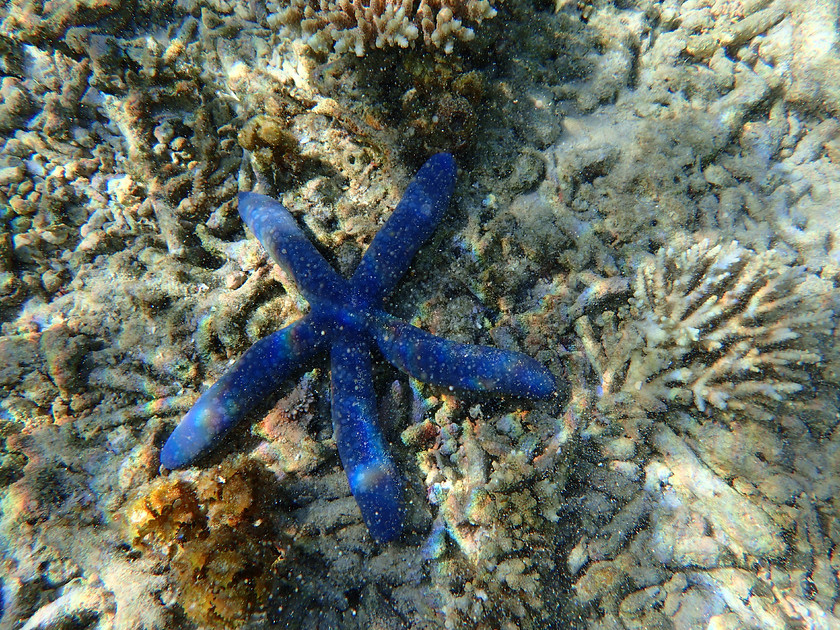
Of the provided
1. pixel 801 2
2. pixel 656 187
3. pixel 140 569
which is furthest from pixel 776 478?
pixel 140 569

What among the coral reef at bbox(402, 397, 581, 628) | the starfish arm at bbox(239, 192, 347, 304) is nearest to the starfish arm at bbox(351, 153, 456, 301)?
the starfish arm at bbox(239, 192, 347, 304)

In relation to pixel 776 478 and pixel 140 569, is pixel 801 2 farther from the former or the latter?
pixel 140 569

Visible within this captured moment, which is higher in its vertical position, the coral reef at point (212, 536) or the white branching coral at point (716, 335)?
the white branching coral at point (716, 335)

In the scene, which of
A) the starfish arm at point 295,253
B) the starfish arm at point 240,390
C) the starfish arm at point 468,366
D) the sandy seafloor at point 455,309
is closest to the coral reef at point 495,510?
the sandy seafloor at point 455,309

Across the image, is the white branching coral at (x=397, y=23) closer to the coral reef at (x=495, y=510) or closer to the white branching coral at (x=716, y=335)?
the white branching coral at (x=716, y=335)

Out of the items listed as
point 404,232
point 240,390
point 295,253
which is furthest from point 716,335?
point 240,390
